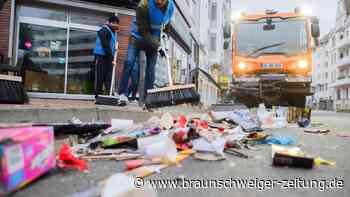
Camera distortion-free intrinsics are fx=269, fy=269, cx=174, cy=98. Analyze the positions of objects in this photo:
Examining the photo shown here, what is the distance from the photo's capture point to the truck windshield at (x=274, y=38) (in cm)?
815

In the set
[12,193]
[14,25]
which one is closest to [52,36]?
[14,25]

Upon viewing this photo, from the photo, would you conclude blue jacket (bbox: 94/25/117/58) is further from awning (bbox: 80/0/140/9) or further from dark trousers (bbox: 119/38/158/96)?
awning (bbox: 80/0/140/9)

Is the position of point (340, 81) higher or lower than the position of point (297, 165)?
higher

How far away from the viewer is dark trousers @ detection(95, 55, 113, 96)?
17.3 ft

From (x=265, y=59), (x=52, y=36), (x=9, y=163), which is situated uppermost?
(x=52, y=36)

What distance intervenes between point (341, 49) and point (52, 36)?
48.3 m

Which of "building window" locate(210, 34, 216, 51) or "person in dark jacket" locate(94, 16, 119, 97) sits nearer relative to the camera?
"person in dark jacket" locate(94, 16, 119, 97)

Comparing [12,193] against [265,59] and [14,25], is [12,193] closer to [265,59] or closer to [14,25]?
[14,25]

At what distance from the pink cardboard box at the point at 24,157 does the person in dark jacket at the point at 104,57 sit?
12.4 feet

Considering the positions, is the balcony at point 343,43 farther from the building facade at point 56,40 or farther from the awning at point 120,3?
the building facade at point 56,40

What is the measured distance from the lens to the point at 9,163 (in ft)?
3.64

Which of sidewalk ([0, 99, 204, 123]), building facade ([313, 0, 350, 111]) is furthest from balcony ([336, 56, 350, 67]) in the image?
sidewalk ([0, 99, 204, 123])

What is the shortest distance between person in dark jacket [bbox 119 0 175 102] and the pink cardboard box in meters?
2.80

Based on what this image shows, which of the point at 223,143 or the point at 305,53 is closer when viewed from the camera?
the point at 223,143
